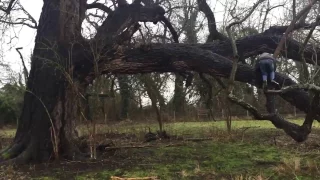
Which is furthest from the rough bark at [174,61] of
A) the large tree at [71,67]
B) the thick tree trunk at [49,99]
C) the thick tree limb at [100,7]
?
the thick tree limb at [100,7]

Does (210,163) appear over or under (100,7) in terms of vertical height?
under

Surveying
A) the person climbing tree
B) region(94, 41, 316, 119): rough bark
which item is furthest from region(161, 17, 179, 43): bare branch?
the person climbing tree

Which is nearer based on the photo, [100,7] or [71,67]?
[71,67]

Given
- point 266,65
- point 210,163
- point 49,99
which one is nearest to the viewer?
point 266,65

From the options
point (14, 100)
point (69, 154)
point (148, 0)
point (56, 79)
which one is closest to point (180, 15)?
point (148, 0)

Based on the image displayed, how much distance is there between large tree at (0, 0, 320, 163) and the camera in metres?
9.48

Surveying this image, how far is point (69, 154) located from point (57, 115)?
3.04 ft

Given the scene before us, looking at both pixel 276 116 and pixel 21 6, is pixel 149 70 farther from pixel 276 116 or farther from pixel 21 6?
pixel 21 6

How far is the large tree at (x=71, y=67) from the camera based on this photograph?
948 cm

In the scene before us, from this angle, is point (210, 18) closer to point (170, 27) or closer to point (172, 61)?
point (170, 27)

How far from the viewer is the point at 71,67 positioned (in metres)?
9.26

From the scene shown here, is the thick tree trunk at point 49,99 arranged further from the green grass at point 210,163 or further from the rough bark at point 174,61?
the green grass at point 210,163

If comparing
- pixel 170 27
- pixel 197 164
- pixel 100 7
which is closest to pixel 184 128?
pixel 170 27

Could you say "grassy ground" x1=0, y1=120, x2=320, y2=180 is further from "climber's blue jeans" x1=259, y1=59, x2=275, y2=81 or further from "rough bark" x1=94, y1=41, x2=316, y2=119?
"rough bark" x1=94, y1=41, x2=316, y2=119
